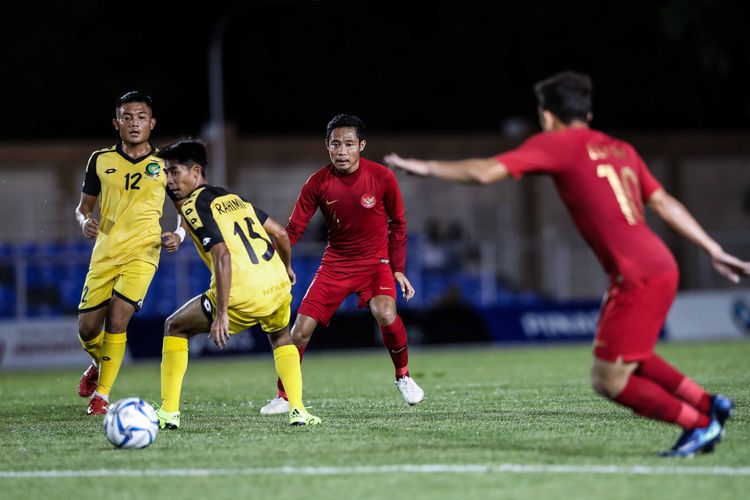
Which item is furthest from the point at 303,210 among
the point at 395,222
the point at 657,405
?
the point at 657,405

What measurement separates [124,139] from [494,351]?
1177cm

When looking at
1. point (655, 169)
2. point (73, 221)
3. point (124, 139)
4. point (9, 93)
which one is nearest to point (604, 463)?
point (124, 139)

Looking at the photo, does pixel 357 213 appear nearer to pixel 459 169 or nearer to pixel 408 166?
pixel 459 169

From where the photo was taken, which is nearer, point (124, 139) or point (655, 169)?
point (124, 139)

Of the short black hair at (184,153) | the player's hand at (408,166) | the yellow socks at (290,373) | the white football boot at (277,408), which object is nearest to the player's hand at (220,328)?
the yellow socks at (290,373)

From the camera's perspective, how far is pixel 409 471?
6375 millimetres

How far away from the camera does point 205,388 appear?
13227 mm

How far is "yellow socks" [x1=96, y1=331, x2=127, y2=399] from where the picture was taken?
32.6ft

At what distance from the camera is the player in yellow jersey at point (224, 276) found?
26.7 ft

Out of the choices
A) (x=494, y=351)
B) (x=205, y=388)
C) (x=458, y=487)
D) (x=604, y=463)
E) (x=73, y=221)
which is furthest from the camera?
(x=73, y=221)

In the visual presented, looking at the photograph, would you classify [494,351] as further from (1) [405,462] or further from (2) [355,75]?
(2) [355,75]

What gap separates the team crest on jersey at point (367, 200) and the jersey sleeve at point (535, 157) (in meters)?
3.54

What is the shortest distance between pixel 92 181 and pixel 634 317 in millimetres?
5006

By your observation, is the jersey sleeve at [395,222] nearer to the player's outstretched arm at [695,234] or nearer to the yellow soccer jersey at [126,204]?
the yellow soccer jersey at [126,204]
